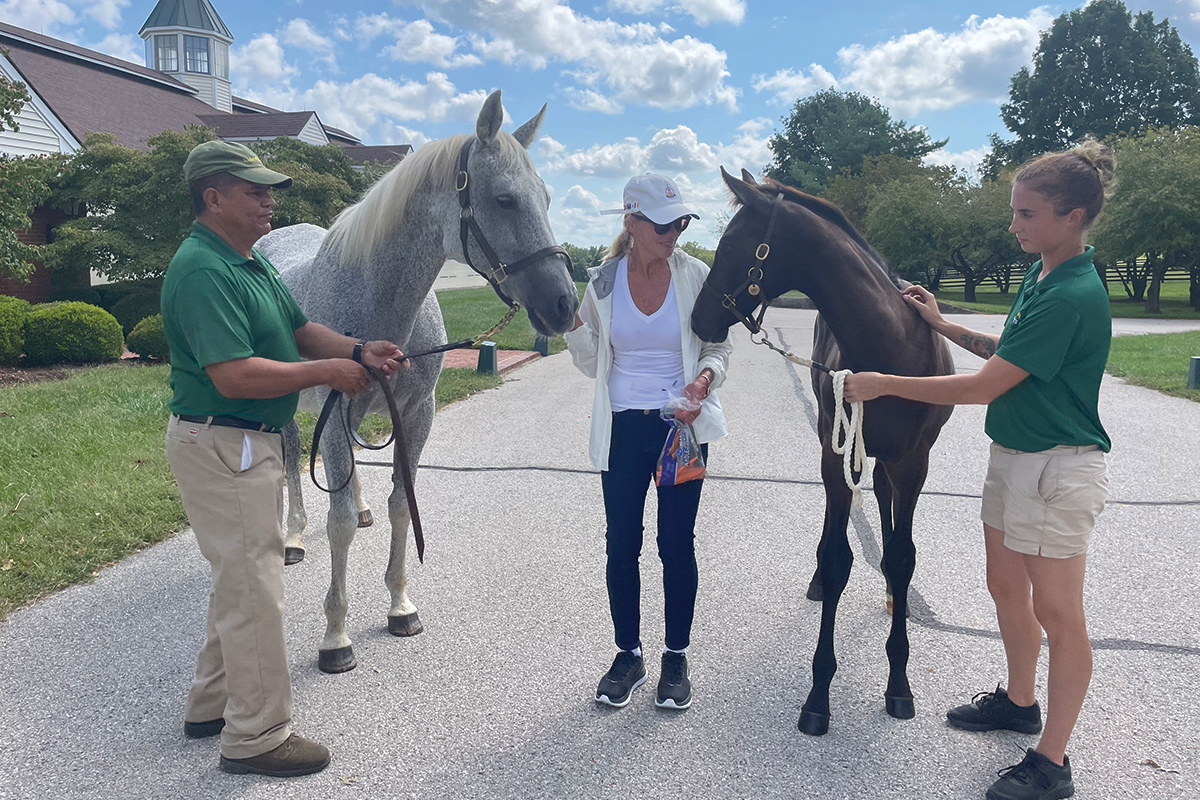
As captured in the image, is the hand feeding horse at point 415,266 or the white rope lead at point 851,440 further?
the hand feeding horse at point 415,266

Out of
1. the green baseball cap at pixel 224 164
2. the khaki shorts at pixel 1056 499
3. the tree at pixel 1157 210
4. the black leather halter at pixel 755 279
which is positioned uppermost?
the tree at pixel 1157 210

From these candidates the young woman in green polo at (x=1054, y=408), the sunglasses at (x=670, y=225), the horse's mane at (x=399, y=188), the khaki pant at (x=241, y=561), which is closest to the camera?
the young woman in green polo at (x=1054, y=408)

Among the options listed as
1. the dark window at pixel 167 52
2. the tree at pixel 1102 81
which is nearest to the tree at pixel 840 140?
the tree at pixel 1102 81

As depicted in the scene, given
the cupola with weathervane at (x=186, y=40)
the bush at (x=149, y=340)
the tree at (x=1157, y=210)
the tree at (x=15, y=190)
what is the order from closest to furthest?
the tree at (x=15, y=190), the bush at (x=149, y=340), the tree at (x=1157, y=210), the cupola with weathervane at (x=186, y=40)

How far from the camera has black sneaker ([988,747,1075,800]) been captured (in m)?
2.54

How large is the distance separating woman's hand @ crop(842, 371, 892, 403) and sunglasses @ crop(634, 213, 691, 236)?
0.87 meters

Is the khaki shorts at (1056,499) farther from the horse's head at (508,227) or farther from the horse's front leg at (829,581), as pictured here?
the horse's head at (508,227)

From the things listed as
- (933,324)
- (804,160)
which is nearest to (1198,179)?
(933,324)

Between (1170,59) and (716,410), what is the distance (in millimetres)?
62580

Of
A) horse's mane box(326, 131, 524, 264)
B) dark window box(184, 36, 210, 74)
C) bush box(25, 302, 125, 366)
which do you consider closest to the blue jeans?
horse's mane box(326, 131, 524, 264)

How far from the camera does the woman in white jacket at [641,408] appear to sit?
10.4ft

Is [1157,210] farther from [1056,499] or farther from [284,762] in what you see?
[284,762]

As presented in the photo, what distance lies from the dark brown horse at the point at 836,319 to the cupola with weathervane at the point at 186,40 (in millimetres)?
53366

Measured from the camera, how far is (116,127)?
2500cm
